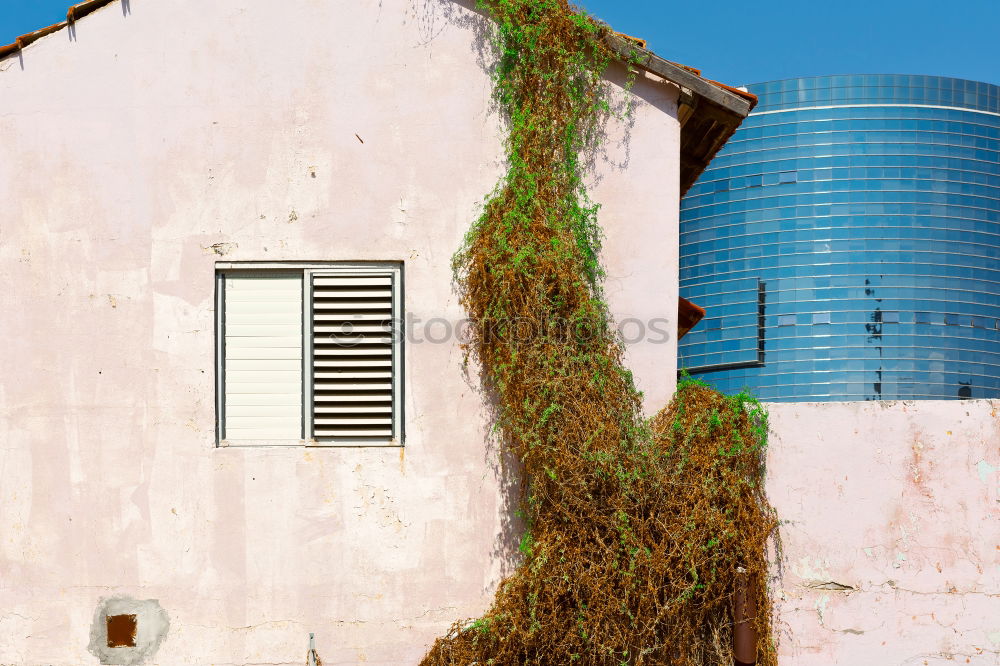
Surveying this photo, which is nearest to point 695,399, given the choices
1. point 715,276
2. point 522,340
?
point 522,340

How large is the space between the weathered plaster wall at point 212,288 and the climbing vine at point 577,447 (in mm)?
210

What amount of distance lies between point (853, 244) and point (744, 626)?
1873 inches

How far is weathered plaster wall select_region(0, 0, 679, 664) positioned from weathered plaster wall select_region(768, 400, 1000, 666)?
1434 millimetres

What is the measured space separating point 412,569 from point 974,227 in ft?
169

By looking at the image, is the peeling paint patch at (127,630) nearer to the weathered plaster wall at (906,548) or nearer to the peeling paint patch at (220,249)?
the peeling paint patch at (220,249)

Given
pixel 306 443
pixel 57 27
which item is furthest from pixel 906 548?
pixel 57 27

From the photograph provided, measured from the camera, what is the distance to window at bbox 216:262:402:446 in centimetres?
588

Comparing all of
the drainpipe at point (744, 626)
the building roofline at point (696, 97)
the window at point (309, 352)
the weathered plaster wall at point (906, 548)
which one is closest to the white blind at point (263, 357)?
the window at point (309, 352)

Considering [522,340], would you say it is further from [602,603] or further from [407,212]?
[602,603]

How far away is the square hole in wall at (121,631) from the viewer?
5711 mm

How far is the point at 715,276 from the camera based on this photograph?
158ft

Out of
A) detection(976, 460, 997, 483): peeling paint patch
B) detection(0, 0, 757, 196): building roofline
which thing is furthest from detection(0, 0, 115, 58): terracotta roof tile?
detection(976, 460, 997, 483): peeling paint patch

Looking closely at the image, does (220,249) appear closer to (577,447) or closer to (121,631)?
(121,631)

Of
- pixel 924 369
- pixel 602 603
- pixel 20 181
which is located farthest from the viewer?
pixel 924 369
